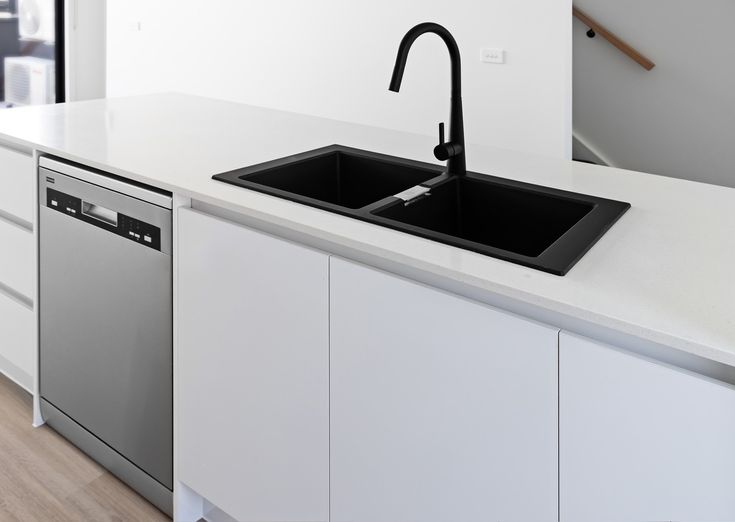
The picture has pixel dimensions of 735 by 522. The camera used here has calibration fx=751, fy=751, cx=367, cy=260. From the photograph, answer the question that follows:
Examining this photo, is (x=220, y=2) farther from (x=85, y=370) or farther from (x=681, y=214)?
(x=681, y=214)

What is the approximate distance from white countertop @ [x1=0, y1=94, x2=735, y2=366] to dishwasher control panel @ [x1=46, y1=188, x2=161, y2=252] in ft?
0.40

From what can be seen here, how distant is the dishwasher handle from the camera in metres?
1.96

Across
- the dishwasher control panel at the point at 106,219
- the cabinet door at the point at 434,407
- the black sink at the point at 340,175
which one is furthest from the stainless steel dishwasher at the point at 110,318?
the cabinet door at the point at 434,407

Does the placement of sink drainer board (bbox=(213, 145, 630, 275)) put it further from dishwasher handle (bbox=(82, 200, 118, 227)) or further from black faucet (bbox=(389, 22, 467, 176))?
dishwasher handle (bbox=(82, 200, 118, 227))

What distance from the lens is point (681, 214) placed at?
1561 millimetres

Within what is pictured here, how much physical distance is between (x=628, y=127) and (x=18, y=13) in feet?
16.4

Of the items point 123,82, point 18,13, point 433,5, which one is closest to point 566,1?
point 433,5

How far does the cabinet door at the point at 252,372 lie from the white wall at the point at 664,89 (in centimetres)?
397

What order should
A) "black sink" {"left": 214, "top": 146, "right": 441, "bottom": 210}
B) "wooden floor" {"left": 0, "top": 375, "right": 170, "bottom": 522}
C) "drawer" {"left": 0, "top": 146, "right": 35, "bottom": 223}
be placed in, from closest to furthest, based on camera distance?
1. "black sink" {"left": 214, "top": 146, "right": 441, "bottom": 210}
2. "wooden floor" {"left": 0, "top": 375, "right": 170, "bottom": 522}
3. "drawer" {"left": 0, "top": 146, "right": 35, "bottom": 223}

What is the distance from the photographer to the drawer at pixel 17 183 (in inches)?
88.8

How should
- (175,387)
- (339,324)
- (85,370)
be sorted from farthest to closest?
(85,370), (175,387), (339,324)

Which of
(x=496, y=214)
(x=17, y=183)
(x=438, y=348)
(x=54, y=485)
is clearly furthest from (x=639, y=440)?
(x=17, y=183)

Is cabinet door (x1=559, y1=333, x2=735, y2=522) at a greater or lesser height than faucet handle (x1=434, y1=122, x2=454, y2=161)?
lesser

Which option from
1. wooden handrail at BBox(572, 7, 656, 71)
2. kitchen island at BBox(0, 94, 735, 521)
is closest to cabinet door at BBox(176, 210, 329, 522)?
kitchen island at BBox(0, 94, 735, 521)
